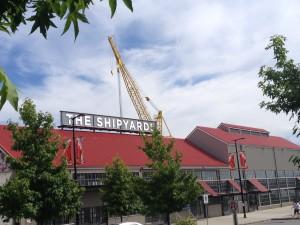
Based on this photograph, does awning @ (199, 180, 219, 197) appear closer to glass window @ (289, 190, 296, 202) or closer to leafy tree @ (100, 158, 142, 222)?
leafy tree @ (100, 158, 142, 222)

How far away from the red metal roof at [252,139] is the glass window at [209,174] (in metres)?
7.06

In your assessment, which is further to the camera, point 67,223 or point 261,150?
point 261,150

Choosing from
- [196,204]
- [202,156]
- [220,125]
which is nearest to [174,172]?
[196,204]

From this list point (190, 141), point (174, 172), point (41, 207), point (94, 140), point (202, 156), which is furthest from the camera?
point (190, 141)

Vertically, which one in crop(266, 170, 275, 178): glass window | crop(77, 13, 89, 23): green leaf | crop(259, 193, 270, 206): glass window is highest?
crop(266, 170, 275, 178): glass window

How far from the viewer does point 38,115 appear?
32.7 m

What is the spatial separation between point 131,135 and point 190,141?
15221mm

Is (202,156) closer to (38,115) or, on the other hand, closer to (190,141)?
(190,141)

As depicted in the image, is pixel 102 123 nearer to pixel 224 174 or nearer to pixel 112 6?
pixel 224 174

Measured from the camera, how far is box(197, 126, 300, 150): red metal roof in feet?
256

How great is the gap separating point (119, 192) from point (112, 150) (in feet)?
41.3

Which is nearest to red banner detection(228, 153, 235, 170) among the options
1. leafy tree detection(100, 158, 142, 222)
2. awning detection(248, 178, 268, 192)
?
awning detection(248, 178, 268, 192)

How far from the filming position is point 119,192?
46.9 metres

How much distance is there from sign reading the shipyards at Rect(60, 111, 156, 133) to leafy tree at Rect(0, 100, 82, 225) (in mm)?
24280
